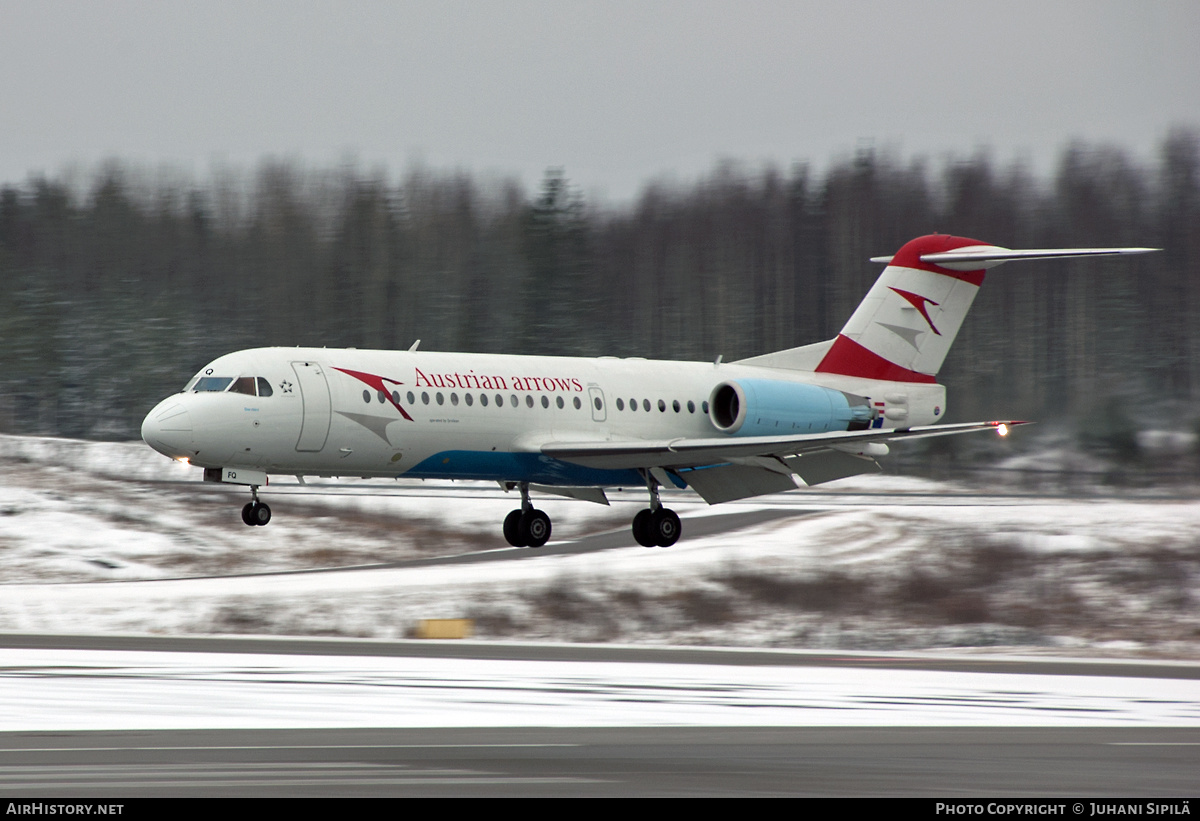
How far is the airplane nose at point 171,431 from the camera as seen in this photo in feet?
75.5

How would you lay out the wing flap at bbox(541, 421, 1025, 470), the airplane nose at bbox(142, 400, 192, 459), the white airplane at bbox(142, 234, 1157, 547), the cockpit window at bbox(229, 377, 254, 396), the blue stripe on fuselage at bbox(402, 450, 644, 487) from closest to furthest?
the airplane nose at bbox(142, 400, 192, 459)
the cockpit window at bbox(229, 377, 254, 396)
the white airplane at bbox(142, 234, 1157, 547)
the blue stripe on fuselage at bbox(402, 450, 644, 487)
the wing flap at bbox(541, 421, 1025, 470)

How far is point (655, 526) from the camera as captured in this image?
94.6ft

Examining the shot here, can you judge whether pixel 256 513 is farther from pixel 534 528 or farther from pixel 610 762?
pixel 610 762

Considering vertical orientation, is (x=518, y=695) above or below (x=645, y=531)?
below

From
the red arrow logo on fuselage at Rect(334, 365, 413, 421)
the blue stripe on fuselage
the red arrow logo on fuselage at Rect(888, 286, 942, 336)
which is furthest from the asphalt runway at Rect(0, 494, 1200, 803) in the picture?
the red arrow logo on fuselage at Rect(888, 286, 942, 336)

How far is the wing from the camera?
2650 cm

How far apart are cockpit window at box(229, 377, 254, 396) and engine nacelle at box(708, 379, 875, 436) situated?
9356mm

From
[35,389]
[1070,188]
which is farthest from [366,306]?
[1070,188]

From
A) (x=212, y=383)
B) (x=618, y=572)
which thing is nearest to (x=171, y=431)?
(x=212, y=383)

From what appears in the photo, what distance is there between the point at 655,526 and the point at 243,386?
8668 mm

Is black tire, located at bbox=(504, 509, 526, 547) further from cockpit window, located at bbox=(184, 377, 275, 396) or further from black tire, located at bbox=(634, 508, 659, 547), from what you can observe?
cockpit window, located at bbox=(184, 377, 275, 396)

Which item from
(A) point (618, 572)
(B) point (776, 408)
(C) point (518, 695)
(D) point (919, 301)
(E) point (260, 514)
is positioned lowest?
(A) point (618, 572)

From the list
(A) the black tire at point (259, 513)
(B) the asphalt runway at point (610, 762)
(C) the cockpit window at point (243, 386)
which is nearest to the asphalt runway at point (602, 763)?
(B) the asphalt runway at point (610, 762)
